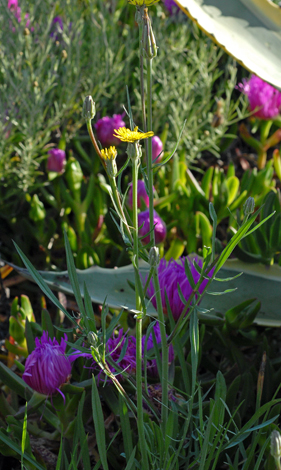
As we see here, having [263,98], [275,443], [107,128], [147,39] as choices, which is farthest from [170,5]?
[275,443]

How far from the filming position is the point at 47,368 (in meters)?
0.51

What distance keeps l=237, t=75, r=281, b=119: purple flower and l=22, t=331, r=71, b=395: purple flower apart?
82 cm

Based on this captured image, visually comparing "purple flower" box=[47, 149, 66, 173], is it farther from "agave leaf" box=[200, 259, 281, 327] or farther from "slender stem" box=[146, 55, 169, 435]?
"slender stem" box=[146, 55, 169, 435]

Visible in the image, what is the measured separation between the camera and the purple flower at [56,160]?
983mm

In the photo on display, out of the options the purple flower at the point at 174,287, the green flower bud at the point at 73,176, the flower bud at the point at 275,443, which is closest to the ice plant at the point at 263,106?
the green flower bud at the point at 73,176

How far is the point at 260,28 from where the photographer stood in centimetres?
78

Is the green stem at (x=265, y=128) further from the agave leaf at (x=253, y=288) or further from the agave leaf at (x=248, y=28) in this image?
the agave leaf at (x=253, y=288)

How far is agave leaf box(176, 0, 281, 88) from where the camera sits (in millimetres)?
681

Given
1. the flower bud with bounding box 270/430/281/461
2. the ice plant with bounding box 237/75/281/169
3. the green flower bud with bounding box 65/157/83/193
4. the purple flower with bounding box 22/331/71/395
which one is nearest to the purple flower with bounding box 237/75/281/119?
the ice plant with bounding box 237/75/281/169

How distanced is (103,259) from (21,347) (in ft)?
0.75

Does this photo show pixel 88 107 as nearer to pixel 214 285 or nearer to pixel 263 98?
pixel 214 285

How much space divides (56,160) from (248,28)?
0.44 metres

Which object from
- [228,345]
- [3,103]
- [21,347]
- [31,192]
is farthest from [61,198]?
[228,345]

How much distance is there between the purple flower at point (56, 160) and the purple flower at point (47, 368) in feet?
1.73
